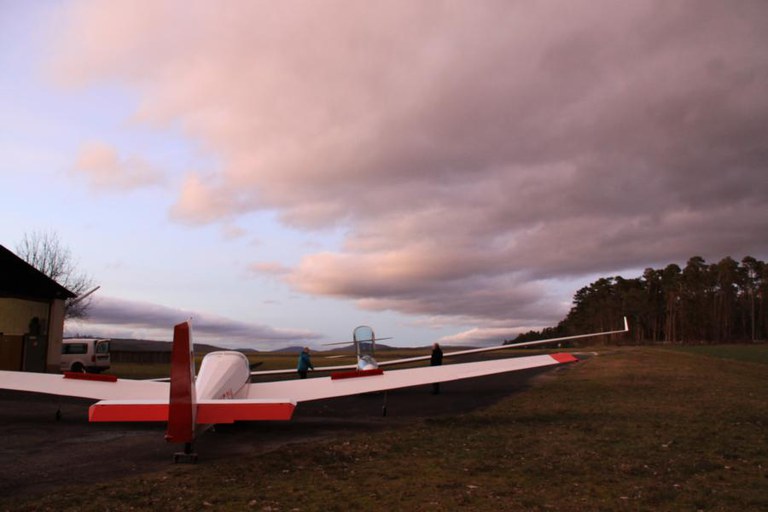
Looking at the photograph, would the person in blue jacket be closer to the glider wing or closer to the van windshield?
the glider wing

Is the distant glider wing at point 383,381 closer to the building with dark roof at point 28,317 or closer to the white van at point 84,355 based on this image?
the building with dark roof at point 28,317

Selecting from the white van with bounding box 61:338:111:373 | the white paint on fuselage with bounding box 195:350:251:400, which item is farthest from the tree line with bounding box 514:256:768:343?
the white paint on fuselage with bounding box 195:350:251:400

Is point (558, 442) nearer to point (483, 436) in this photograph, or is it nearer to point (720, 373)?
point (483, 436)

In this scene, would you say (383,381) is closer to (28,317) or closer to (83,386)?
(83,386)

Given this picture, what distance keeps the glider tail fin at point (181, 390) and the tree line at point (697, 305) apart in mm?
87780

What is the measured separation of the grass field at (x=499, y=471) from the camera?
5.59 m

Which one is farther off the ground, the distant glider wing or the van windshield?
the distant glider wing

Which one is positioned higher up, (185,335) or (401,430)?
(185,335)

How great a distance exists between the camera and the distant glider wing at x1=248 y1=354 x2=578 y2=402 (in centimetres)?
1073

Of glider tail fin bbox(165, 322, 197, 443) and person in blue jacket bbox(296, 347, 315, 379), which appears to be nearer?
glider tail fin bbox(165, 322, 197, 443)

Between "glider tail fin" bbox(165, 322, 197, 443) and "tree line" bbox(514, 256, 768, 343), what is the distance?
3456 inches

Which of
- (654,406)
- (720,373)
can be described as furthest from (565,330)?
(654,406)

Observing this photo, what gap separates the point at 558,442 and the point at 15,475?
7.84 meters

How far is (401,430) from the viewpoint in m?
10.3
